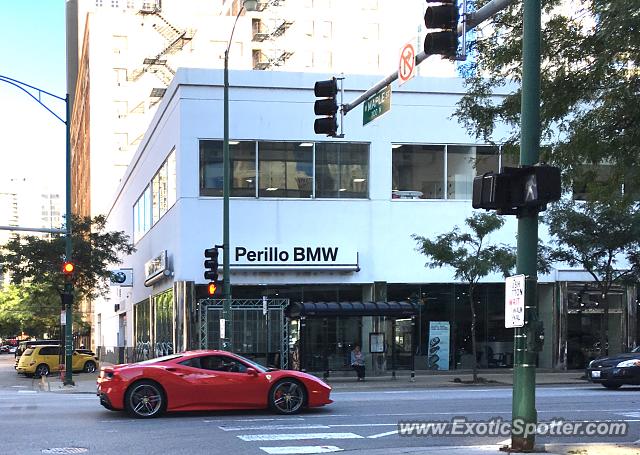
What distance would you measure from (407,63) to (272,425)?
6.57m

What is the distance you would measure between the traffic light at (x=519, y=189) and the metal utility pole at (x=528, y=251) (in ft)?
0.74

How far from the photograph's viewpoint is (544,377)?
29.7m

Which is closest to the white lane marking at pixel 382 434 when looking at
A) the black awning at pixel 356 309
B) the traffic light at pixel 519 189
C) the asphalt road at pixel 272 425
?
the asphalt road at pixel 272 425

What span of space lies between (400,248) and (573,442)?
21356mm

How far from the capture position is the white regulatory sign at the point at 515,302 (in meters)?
9.95

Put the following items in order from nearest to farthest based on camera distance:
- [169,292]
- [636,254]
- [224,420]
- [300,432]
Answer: [300,432]
[224,420]
[636,254]
[169,292]

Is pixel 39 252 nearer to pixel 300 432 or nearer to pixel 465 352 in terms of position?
pixel 465 352

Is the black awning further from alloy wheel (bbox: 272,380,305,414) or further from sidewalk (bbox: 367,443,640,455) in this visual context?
sidewalk (bbox: 367,443,640,455)

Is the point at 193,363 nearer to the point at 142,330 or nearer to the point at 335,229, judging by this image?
the point at 335,229

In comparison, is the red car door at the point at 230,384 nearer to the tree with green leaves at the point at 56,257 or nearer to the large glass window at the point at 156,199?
the large glass window at the point at 156,199

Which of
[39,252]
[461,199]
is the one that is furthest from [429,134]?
[39,252]

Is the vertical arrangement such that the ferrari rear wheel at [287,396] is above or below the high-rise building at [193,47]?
below

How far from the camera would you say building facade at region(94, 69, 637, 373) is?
104ft

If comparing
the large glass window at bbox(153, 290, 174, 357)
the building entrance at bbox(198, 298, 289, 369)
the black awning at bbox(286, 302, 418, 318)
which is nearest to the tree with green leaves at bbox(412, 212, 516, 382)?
the black awning at bbox(286, 302, 418, 318)
